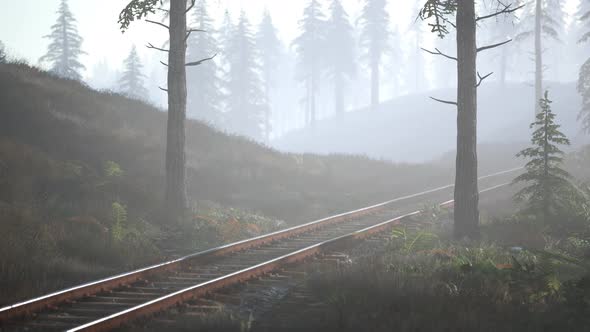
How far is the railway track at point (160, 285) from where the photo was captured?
661 centimetres

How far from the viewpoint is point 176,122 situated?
1397cm

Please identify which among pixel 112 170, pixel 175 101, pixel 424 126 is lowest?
pixel 112 170

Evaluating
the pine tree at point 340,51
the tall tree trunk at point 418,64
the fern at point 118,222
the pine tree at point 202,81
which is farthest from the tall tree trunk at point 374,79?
the fern at point 118,222

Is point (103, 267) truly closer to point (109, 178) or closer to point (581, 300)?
point (109, 178)

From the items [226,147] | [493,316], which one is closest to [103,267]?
[493,316]

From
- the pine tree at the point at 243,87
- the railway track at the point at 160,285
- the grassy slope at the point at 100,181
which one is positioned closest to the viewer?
the railway track at the point at 160,285

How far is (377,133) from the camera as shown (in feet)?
180

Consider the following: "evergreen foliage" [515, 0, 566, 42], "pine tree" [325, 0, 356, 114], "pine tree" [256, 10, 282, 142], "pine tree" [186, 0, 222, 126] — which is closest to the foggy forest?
"evergreen foliage" [515, 0, 566, 42]

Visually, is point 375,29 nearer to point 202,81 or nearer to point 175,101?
point 202,81

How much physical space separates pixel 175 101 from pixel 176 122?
563mm

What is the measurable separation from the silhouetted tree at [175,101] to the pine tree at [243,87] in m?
41.0

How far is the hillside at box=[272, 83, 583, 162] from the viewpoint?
154 feet

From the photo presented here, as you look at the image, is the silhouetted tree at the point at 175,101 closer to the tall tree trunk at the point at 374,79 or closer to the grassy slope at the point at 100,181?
the grassy slope at the point at 100,181

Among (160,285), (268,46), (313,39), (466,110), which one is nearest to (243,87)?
(313,39)
